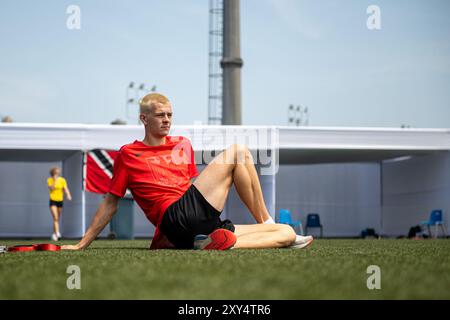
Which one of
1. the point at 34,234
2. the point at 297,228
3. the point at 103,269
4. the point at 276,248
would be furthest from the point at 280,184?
the point at 103,269

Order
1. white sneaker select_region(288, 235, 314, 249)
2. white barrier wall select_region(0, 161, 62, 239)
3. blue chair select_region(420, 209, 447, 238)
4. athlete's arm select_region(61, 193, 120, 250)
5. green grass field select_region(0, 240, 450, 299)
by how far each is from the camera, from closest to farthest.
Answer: green grass field select_region(0, 240, 450, 299) < athlete's arm select_region(61, 193, 120, 250) < white sneaker select_region(288, 235, 314, 249) < blue chair select_region(420, 209, 447, 238) < white barrier wall select_region(0, 161, 62, 239)

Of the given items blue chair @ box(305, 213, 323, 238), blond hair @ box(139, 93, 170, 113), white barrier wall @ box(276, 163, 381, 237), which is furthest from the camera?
white barrier wall @ box(276, 163, 381, 237)

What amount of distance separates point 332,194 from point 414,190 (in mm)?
3981

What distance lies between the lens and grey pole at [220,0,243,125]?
2767 cm

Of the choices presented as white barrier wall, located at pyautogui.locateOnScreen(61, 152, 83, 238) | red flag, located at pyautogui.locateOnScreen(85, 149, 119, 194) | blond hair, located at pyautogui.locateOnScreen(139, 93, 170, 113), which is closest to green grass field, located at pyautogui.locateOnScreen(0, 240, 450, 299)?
blond hair, located at pyautogui.locateOnScreen(139, 93, 170, 113)

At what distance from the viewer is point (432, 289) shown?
2.57 meters

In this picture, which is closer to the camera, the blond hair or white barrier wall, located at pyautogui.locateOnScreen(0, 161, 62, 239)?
the blond hair

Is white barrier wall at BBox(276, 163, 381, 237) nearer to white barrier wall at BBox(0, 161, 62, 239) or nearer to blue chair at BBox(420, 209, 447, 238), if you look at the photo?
blue chair at BBox(420, 209, 447, 238)

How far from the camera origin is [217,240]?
5188 mm

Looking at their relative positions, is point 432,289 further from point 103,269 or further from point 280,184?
point 280,184

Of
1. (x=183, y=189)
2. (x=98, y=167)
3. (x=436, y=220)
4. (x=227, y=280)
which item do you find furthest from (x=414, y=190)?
(x=227, y=280)

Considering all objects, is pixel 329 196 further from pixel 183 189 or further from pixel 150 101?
pixel 150 101
